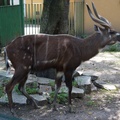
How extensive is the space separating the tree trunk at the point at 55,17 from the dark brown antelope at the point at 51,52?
1.68m

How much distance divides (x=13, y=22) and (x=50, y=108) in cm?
579

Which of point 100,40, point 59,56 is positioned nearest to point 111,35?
point 100,40

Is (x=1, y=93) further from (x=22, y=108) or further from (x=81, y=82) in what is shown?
(x=81, y=82)

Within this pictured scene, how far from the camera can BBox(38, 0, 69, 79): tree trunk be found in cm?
673

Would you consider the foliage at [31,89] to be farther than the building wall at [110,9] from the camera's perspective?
No

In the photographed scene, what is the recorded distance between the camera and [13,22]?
34.3ft

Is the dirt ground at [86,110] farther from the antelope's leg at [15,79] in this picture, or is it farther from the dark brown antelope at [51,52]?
the antelope's leg at [15,79]

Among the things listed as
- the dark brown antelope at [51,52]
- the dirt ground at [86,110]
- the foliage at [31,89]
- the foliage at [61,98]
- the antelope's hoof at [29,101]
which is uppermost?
the dark brown antelope at [51,52]

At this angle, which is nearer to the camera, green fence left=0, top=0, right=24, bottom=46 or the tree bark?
the tree bark

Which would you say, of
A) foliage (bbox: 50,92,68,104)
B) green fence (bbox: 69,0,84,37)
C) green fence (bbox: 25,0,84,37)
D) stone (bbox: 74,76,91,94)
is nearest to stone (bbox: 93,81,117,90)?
stone (bbox: 74,76,91,94)

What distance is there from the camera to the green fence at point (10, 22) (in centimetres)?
988

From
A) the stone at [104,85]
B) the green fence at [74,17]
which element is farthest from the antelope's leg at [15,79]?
the green fence at [74,17]

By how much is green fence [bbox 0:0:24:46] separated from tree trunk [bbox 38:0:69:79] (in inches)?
129

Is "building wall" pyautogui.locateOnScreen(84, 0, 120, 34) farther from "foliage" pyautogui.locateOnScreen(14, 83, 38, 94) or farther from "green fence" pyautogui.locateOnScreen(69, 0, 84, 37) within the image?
"foliage" pyautogui.locateOnScreen(14, 83, 38, 94)
